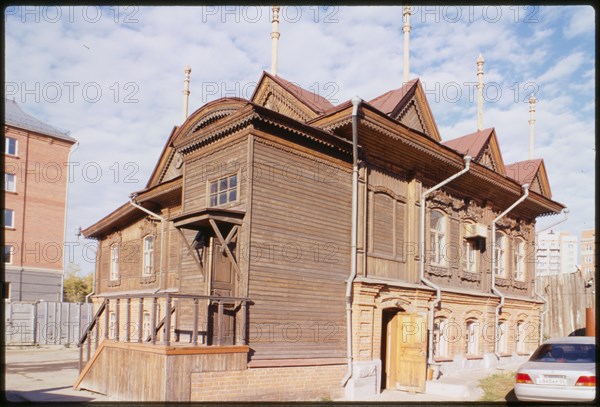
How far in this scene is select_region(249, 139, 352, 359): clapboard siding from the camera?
1193cm

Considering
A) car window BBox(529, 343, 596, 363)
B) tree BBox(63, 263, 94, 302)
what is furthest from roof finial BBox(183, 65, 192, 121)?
tree BBox(63, 263, 94, 302)

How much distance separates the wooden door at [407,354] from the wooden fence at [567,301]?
442 inches

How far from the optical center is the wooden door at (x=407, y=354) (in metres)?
14.3

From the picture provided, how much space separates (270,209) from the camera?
12.3 meters

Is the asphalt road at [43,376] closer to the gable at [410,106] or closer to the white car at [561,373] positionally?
the white car at [561,373]

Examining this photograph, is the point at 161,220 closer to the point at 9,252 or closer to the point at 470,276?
the point at 470,276

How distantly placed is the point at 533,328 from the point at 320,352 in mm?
12910

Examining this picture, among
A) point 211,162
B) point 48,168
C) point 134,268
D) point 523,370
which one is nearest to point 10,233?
point 48,168

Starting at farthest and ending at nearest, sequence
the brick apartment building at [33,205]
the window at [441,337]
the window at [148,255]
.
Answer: the brick apartment building at [33,205], the window at [148,255], the window at [441,337]

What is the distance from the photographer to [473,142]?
66.4 feet

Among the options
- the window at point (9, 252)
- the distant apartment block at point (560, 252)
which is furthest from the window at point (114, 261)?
the distant apartment block at point (560, 252)

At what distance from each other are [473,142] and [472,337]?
6602mm

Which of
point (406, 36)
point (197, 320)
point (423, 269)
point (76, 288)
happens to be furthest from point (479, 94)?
point (76, 288)

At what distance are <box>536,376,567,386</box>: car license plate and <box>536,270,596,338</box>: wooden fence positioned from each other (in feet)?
47.3
